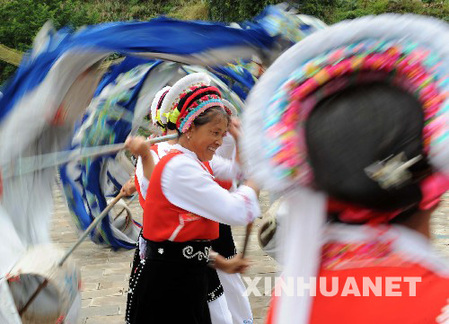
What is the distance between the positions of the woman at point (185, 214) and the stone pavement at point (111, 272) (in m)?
1.68

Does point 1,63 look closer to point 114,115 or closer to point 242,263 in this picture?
point 114,115

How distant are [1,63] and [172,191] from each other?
63.8ft

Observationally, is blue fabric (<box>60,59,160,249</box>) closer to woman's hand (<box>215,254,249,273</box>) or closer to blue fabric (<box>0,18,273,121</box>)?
woman's hand (<box>215,254,249,273</box>)

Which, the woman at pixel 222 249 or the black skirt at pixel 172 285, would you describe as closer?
the black skirt at pixel 172 285

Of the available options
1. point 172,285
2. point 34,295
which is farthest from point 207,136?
point 34,295

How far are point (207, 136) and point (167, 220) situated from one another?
17.8 inches

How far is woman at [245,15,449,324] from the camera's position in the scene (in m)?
1.01

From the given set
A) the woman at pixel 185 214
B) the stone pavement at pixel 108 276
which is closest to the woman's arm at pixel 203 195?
the woman at pixel 185 214

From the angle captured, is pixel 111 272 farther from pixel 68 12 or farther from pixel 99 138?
pixel 68 12

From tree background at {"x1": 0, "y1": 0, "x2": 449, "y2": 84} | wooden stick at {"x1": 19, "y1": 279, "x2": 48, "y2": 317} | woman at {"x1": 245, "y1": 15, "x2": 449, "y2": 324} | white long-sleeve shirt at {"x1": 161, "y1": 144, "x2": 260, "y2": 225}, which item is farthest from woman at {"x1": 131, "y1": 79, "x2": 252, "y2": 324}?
tree background at {"x1": 0, "y1": 0, "x2": 449, "y2": 84}

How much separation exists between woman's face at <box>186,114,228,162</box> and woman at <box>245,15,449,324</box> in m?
1.69

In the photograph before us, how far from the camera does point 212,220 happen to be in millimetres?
2732

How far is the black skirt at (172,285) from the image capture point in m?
2.76

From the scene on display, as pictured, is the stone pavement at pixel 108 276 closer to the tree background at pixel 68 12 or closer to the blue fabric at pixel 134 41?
the blue fabric at pixel 134 41
